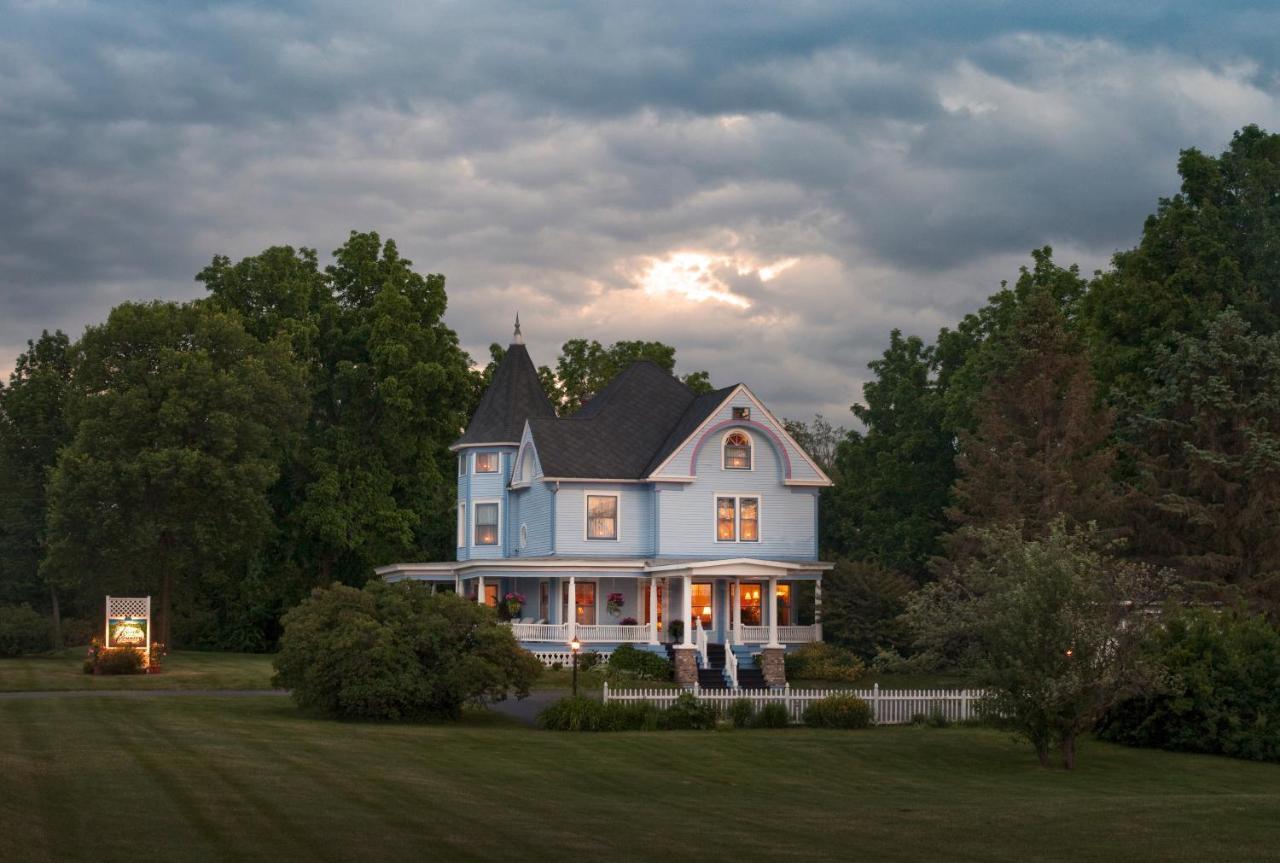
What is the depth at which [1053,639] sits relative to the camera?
27500mm

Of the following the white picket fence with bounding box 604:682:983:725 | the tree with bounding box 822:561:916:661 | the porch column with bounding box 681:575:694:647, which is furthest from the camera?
the tree with bounding box 822:561:916:661

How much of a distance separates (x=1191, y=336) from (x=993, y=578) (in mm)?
21188

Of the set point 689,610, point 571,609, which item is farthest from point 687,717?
point 571,609

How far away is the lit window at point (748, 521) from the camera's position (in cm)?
5128

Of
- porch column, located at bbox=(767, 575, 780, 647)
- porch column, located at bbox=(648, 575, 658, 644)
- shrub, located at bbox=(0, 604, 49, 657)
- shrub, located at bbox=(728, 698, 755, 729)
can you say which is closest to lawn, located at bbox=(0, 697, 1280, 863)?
shrub, located at bbox=(728, 698, 755, 729)

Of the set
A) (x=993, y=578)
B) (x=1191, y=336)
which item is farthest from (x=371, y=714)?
(x=1191, y=336)

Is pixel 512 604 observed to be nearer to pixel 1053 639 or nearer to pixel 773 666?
pixel 773 666

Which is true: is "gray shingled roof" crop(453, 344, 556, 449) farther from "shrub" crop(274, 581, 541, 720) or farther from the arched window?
"shrub" crop(274, 581, 541, 720)

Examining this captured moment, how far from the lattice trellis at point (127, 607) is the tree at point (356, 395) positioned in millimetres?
15334

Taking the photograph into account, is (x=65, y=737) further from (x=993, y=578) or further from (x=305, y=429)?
(x=305, y=429)

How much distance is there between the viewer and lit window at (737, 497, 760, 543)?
51281mm

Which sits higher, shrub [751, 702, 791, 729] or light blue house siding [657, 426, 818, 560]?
light blue house siding [657, 426, 818, 560]

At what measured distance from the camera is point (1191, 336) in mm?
47094

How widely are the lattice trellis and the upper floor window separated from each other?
17.9 meters
